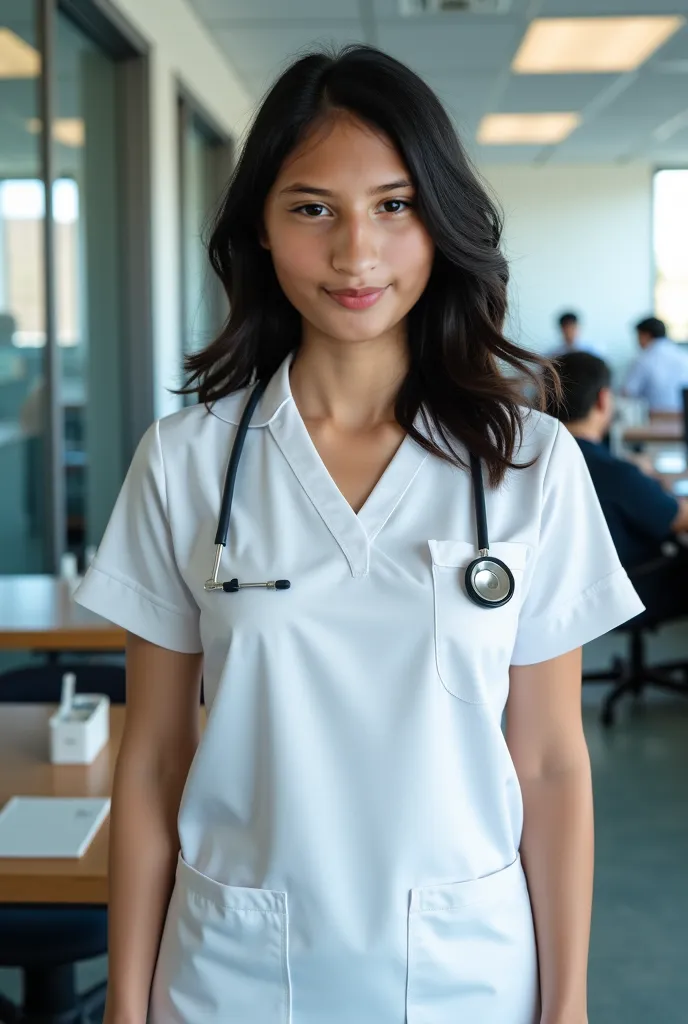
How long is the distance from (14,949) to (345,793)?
0.90 m

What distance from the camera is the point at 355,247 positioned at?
100 centimetres

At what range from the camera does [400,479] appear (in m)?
1.06

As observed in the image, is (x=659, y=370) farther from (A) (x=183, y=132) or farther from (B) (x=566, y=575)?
(B) (x=566, y=575)

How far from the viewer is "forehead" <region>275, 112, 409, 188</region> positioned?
1.03 meters

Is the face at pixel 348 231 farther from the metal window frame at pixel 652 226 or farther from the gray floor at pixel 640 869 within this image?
the metal window frame at pixel 652 226

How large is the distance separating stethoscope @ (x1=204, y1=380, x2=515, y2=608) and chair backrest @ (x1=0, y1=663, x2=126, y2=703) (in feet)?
3.75

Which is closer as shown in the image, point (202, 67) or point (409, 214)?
point (409, 214)

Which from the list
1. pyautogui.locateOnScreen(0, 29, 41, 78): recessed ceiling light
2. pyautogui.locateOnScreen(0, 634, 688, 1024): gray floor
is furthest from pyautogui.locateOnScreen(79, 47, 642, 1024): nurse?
pyautogui.locateOnScreen(0, 29, 41, 78): recessed ceiling light

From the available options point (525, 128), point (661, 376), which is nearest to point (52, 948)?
Result: point (661, 376)

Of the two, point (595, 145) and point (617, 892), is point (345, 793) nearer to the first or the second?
point (617, 892)

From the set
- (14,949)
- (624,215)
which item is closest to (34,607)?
(14,949)

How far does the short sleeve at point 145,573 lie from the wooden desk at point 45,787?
396mm

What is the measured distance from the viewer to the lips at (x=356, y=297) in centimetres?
103

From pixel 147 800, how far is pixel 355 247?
0.55m
